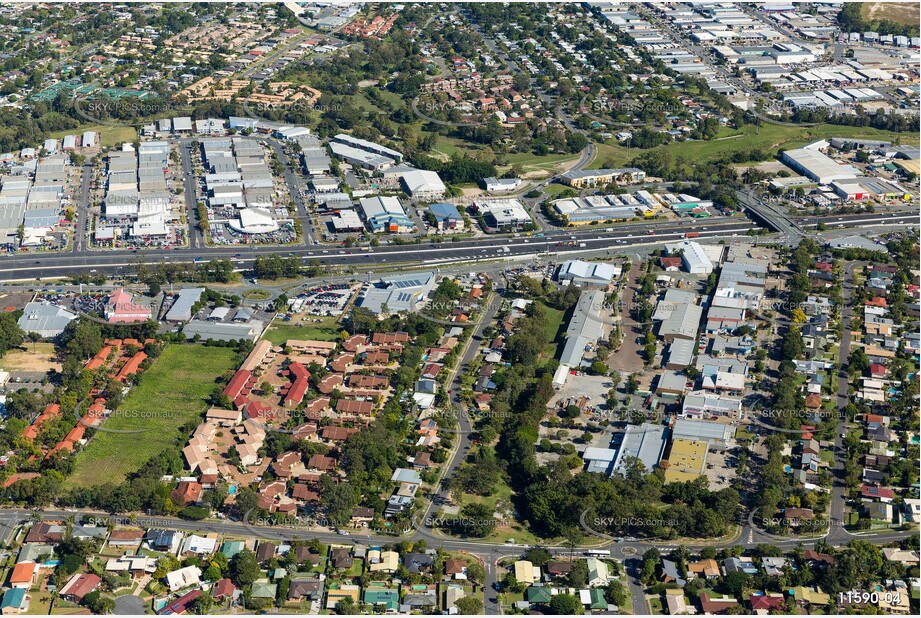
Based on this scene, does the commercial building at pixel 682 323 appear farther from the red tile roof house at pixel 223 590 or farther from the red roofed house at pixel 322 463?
the red tile roof house at pixel 223 590

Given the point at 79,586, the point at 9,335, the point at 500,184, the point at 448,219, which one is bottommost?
the point at 500,184

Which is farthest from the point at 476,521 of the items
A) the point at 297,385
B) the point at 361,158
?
the point at 361,158

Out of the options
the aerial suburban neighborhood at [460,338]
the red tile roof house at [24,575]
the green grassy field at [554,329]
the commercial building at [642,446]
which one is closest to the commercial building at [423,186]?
the aerial suburban neighborhood at [460,338]

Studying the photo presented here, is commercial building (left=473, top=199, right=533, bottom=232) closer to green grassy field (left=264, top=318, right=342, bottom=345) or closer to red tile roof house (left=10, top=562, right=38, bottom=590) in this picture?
green grassy field (left=264, top=318, right=342, bottom=345)

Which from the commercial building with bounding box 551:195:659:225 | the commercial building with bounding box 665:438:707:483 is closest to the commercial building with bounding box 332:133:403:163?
the commercial building with bounding box 551:195:659:225

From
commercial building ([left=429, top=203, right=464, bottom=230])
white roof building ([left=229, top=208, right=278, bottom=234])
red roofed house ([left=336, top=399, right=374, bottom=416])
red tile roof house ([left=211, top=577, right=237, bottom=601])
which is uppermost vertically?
red tile roof house ([left=211, top=577, right=237, bottom=601])

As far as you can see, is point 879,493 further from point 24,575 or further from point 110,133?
point 110,133
